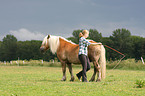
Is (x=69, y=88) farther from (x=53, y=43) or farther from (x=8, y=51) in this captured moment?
(x=8, y=51)

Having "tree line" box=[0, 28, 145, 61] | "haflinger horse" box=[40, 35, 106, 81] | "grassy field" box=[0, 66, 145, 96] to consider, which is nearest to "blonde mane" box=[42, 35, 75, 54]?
"haflinger horse" box=[40, 35, 106, 81]

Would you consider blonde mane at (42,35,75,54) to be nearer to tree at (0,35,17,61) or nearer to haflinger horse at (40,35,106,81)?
haflinger horse at (40,35,106,81)

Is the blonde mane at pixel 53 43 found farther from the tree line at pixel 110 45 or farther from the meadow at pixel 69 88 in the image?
the tree line at pixel 110 45

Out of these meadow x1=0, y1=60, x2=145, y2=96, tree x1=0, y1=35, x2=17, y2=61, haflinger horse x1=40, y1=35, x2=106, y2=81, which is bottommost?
meadow x1=0, y1=60, x2=145, y2=96

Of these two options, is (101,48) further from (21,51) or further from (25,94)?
(21,51)

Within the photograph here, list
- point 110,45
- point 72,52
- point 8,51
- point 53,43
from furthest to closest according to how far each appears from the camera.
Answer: point 8,51 < point 110,45 < point 53,43 < point 72,52

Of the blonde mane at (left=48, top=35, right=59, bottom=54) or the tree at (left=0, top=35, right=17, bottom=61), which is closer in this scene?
the blonde mane at (left=48, top=35, right=59, bottom=54)

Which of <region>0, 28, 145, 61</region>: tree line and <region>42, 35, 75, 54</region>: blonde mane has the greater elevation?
<region>0, 28, 145, 61</region>: tree line

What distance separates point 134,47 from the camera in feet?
205

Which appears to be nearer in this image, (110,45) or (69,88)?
(69,88)

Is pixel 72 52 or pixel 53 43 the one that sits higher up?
pixel 53 43

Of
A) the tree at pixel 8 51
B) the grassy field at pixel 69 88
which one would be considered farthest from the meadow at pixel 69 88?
the tree at pixel 8 51

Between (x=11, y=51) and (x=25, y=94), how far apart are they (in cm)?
7690

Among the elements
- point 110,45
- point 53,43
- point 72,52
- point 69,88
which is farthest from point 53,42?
point 110,45
